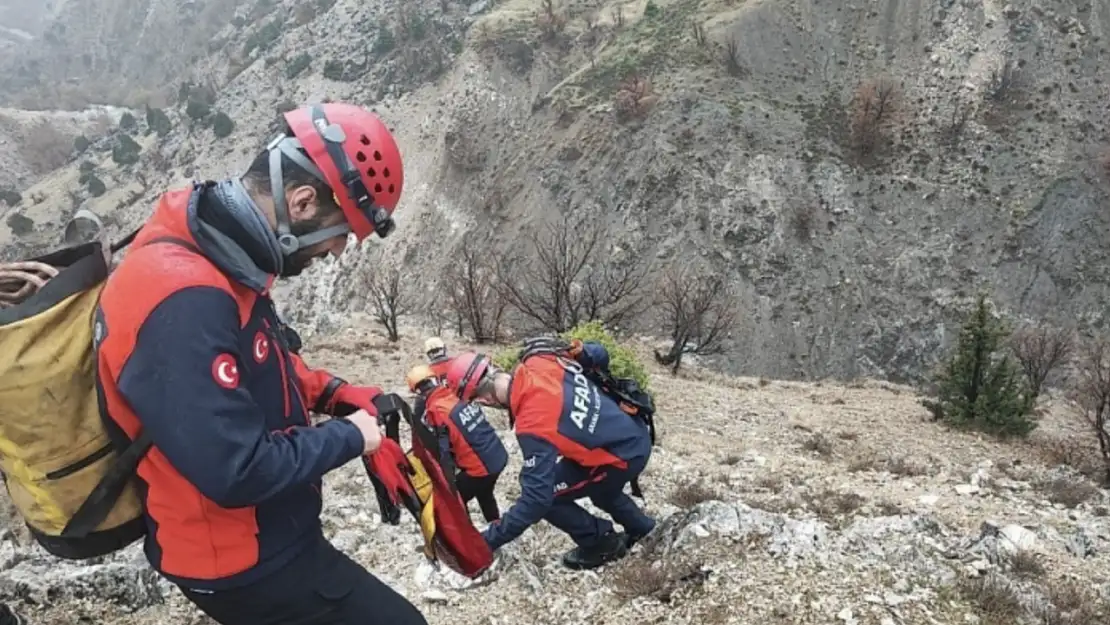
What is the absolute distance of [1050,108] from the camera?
104 ft

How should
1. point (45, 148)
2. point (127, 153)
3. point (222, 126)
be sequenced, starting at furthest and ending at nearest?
point (45, 148), point (127, 153), point (222, 126)

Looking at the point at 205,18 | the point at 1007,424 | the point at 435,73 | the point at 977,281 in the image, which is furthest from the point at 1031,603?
the point at 205,18

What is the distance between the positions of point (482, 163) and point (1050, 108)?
2487 centimetres

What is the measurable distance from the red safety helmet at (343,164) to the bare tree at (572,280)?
1625 cm

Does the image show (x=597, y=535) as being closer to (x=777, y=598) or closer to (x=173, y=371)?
(x=777, y=598)

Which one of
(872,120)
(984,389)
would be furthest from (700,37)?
(984,389)

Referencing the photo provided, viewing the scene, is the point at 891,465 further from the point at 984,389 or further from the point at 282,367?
the point at 282,367

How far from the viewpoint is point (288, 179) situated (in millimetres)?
2320

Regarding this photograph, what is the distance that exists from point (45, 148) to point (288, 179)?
90.8 m

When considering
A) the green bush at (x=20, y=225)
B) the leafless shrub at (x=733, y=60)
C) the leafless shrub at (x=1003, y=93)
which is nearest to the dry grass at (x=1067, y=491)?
the leafless shrub at (x=1003, y=93)

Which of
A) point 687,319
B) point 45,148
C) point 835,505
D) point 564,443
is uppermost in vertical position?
point 564,443

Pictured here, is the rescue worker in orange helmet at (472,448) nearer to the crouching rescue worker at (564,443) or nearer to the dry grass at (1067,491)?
the crouching rescue worker at (564,443)

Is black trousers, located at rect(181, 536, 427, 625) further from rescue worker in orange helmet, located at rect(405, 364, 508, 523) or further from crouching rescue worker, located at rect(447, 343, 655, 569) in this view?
crouching rescue worker, located at rect(447, 343, 655, 569)

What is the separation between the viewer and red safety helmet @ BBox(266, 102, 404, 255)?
2328mm
